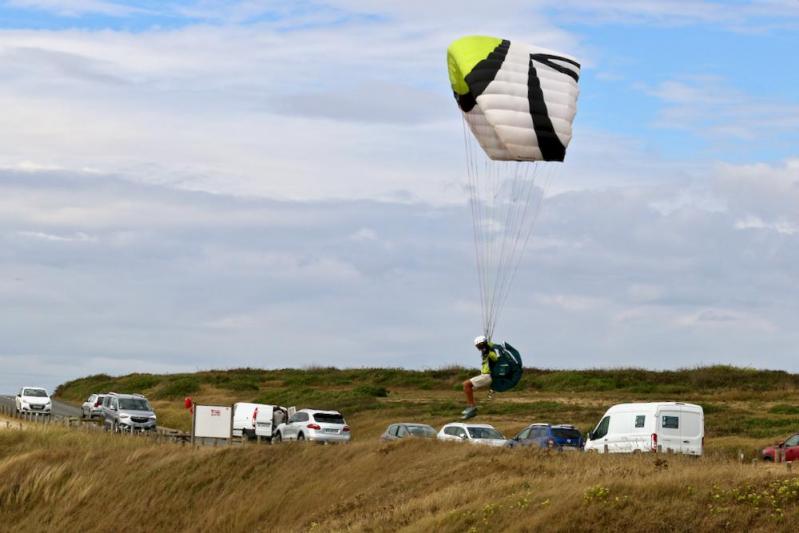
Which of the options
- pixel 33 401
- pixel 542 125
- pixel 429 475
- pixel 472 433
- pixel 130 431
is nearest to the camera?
pixel 429 475

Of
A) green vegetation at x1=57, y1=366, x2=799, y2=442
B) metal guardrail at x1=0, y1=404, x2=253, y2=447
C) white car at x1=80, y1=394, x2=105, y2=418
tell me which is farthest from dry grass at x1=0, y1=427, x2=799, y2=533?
green vegetation at x1=57, y1=366, x2=799, y2=442

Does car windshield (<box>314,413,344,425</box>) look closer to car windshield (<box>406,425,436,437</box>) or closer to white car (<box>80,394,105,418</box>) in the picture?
car windshield (<box>406,425,436,437</box>)

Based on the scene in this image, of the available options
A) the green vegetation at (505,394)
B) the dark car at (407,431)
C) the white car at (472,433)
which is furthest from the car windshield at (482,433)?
the green vegetation at (505,394)

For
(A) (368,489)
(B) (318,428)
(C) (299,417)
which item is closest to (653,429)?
(A) (368,489)

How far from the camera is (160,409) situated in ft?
249

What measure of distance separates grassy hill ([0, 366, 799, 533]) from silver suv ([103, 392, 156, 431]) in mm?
3206

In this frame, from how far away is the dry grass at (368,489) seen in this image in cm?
2292

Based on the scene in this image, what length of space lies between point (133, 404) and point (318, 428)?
14.6 metres

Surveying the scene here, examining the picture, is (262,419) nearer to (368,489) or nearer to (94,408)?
(94,408)

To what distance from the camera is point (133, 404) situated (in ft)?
186

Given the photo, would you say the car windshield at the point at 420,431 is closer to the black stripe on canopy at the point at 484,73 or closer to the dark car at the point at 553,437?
the dark car at the point at 553,437

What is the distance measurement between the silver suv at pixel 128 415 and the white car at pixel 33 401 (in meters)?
15.0

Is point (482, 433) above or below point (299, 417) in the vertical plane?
below

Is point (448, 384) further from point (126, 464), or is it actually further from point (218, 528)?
point (218, 528)
